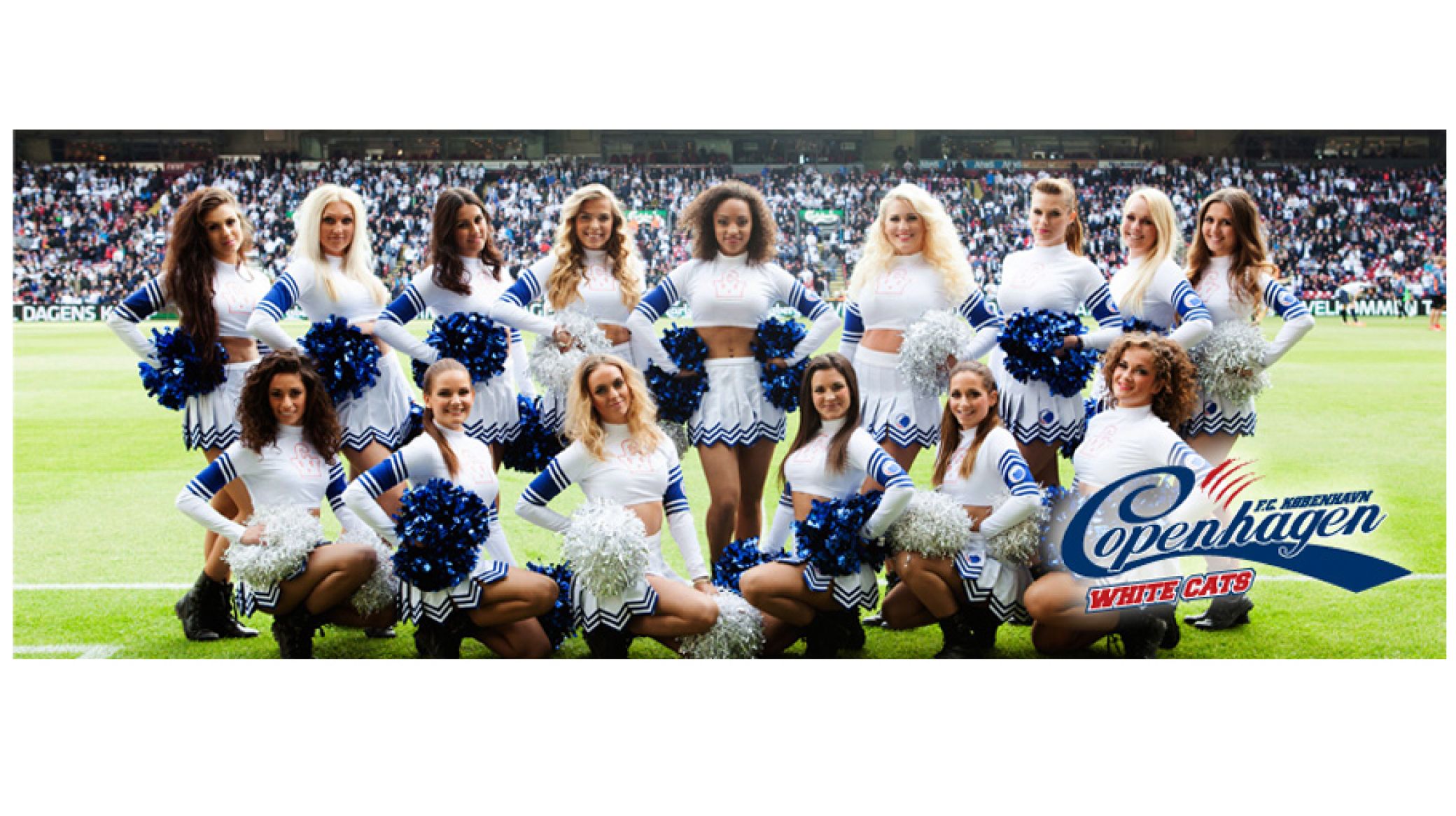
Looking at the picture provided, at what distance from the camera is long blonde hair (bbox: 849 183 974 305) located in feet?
13.6

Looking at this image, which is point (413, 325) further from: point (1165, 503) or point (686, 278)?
point (1165, 503)

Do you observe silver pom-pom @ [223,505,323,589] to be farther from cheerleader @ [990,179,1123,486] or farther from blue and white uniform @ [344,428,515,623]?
cheerleader @ [990,179,1123,486]

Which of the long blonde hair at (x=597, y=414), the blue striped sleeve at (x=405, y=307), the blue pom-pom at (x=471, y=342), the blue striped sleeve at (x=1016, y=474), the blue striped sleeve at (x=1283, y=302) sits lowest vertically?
the blue striped sleeve at (x=1016, y=474)

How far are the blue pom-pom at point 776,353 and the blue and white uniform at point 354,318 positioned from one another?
4.10 feet

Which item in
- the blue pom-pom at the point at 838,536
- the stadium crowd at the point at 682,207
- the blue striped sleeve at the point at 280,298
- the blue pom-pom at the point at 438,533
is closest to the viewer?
the blue pom-pom at the point at 438,533

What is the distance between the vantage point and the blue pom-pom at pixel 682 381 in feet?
13.9

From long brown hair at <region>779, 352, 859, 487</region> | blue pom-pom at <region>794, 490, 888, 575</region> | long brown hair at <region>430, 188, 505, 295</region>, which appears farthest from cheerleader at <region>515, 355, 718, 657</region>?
long brown hair at <region>430, 188, 505, 295</region>

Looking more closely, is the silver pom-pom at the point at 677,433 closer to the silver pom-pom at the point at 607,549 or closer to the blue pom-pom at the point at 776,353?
the blue pom-pom at the point at 776,353

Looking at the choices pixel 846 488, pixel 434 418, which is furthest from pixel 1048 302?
pixel 434 418

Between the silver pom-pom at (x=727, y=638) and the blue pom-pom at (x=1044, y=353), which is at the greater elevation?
the blue pom-pom at (x=1044, y=353)

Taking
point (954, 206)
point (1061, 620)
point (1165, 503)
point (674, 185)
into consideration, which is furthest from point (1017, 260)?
point (954, 206)

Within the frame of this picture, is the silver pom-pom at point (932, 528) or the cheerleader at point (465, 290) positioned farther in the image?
the cheerleader at point (465, 290)

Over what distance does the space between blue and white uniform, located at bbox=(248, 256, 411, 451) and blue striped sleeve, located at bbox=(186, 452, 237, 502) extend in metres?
0.46

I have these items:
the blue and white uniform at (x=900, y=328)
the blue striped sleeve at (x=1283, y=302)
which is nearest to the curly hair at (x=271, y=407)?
the blue and white uniform at (x=900, y=328)
